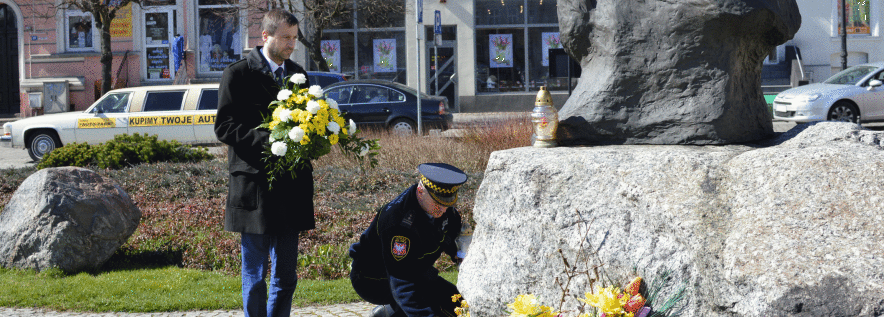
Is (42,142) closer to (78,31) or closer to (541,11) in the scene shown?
(78,31)

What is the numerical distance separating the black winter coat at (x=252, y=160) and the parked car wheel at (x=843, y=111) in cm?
1553

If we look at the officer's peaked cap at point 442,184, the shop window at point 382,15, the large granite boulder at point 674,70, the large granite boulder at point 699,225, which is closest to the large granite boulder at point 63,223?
the officer's peaked cap at point 442,184

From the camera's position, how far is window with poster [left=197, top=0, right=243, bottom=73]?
2383 centimetres

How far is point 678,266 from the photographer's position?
310 centimetres

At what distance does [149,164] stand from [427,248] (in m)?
7.77

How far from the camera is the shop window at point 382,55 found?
78.3 ft

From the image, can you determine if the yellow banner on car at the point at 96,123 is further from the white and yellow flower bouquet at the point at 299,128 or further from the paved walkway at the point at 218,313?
the white and yellow flower bouquet at the point at 299,128

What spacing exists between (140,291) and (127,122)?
10.8 meters

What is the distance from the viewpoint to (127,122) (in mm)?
15758

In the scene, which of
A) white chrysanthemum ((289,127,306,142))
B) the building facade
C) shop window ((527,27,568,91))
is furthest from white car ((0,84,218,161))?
white chrysanthemum ((289,127,306,142))

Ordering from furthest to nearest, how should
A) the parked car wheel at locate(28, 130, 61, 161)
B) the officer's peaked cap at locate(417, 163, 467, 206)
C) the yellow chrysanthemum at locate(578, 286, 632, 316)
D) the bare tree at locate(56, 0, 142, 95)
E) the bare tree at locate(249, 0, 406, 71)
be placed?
the bare tree at locate(56, 0, 142, 95)
the bare tree at locate(249, 0, 406, 71)
the parked car wheel at locate(28, 130, 61, 161)
the officer's peaked cap at locate(417, 163, 467, 206)
the yellow chrysanthemum at locate(578, 286, 632, 316)

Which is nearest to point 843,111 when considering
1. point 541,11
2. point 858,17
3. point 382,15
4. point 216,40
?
point 858,17

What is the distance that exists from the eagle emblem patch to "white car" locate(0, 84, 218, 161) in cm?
1258

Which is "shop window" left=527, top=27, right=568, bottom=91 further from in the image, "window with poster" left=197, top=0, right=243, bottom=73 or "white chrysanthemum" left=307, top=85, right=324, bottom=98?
"white chrysanthemum" left=307, top=85, right=324, bottom=98
